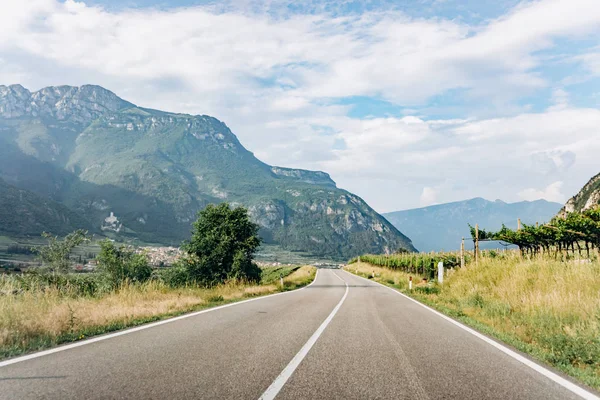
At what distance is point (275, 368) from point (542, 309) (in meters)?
8.09

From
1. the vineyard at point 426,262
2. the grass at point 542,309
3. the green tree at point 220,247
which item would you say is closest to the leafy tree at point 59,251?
the green tree at point 220,247

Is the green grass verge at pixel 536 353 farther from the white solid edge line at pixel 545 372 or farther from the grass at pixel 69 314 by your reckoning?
the grass at pixel 69 314

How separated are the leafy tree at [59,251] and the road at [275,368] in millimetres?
18979

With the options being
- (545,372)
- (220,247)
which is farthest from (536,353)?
(220,247)

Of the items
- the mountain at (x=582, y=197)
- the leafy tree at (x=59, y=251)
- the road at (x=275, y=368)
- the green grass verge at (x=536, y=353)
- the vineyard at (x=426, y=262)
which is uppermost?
the mountain at (x=582, y=197)

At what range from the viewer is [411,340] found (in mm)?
8367

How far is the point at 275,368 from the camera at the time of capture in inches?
226

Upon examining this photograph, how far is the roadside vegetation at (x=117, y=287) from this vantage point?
8.27 metres

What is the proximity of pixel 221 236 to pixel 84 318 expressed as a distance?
20.9 m

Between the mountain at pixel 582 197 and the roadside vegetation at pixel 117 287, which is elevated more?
the mountain at pixel 582 197

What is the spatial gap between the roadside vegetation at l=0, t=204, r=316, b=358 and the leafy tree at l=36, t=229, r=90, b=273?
2.1 inches

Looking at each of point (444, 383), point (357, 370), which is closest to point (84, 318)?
point (357, 370)

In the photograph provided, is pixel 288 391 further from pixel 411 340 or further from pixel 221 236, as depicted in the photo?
pixel 221 236

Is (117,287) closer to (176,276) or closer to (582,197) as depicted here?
(176,276)
